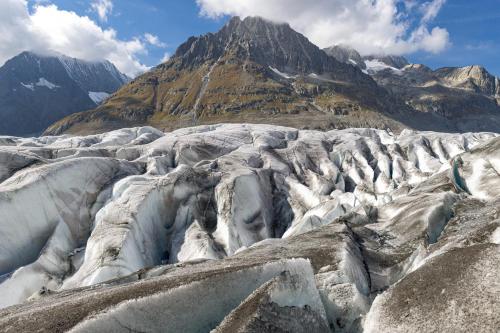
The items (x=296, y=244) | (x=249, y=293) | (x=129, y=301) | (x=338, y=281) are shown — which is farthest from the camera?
(x=296, y=244)

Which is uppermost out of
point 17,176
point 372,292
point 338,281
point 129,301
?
point 17,176

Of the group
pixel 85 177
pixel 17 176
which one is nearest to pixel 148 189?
pixel 85 177

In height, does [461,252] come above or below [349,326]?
above

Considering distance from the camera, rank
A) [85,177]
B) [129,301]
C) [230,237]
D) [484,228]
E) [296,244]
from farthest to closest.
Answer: [85,177]
[230,237]
[296,244]
[484,228]
[129,301]

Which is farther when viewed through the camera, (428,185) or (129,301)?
(428,185)

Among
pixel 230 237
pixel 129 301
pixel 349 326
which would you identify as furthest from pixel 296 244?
pixel 230 237

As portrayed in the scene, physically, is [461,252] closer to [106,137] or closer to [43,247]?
[43,247]
